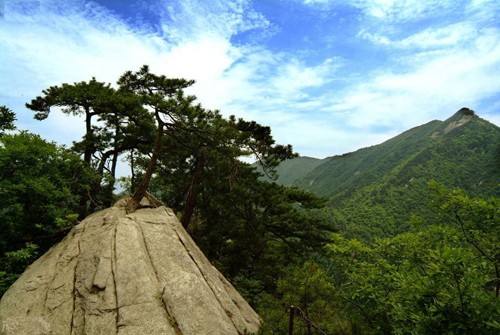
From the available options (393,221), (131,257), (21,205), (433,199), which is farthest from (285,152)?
(393,221)

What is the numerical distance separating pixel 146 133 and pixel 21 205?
822 cm

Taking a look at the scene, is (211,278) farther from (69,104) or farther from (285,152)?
(69,104)

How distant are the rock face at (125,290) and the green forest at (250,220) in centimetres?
152

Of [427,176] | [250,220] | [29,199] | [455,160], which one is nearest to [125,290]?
[29,199]

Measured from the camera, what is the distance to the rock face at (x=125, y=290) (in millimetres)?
9094

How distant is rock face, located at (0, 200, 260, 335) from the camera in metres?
9.09

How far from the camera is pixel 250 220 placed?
2034cm

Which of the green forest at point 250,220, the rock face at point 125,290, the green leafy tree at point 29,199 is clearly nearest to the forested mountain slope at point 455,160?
the green forest at point 250,220

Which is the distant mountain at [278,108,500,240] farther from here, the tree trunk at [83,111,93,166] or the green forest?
the tree trunk at [83,111,93,166]

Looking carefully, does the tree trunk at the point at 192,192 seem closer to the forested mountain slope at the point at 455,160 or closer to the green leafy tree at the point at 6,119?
the green leafy tree at the point at 6,119

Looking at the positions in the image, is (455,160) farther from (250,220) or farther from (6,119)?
(6,119)

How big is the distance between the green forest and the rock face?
152 cm

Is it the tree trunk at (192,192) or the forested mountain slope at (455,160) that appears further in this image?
the forested mountain slope at (455,160)

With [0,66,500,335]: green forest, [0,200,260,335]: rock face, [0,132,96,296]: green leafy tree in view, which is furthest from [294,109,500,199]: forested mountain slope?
[0,132,96,296]: green leafy tree
